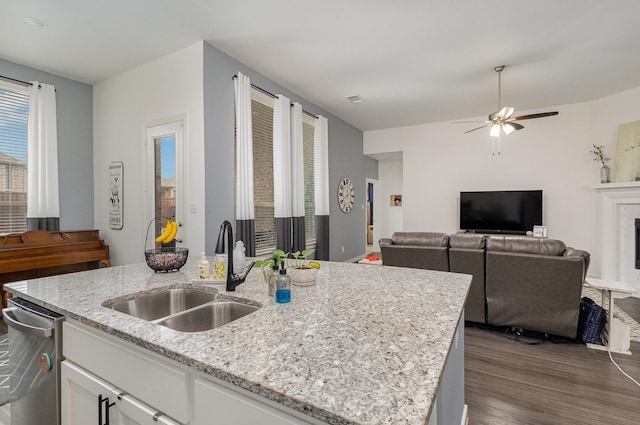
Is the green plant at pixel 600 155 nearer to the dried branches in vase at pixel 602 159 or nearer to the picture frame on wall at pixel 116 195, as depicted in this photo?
the dried branches in vase at pixel 602 159

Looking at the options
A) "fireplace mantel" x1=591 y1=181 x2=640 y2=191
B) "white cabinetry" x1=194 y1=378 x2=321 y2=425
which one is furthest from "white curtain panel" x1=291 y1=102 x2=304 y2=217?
"fireplace mantel" x1=591 y1=181 x2=640 y2=191

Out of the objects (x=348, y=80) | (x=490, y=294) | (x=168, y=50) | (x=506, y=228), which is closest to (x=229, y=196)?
(x=168, y=50)

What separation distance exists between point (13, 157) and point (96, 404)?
3863 mm

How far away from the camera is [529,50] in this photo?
11.5ft

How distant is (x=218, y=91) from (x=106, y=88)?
186 cm

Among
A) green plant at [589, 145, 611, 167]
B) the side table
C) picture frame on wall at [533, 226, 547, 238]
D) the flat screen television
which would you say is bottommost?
the side table

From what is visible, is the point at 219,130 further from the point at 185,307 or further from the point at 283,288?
the point at 283,288

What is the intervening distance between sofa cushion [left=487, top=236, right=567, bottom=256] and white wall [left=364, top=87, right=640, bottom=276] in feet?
11.2

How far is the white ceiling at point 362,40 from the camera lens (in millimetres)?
2736

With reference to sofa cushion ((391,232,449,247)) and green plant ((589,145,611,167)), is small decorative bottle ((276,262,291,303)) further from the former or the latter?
green plant ((589,145,611,167))

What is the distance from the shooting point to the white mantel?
15.3 feet

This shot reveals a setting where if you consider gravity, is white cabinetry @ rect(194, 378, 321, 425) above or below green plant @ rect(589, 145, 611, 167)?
below

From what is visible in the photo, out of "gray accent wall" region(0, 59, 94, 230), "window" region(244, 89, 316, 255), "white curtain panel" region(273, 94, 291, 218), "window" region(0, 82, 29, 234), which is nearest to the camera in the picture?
"window" region(0, 82, 29, 234)

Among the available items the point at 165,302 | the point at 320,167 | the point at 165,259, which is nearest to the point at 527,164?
the point at 320,167
